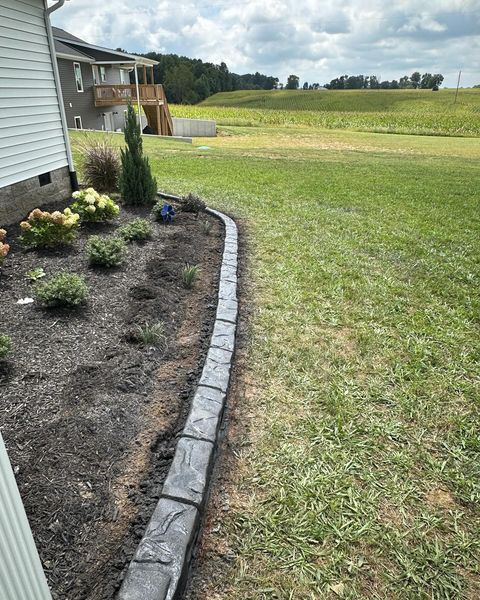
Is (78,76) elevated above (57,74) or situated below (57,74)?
above

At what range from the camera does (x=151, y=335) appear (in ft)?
A: 9.14

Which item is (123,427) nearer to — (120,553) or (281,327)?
(120,553)

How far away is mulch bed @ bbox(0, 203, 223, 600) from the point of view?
157 cm

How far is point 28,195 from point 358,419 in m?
5.25

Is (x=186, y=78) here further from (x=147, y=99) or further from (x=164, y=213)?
(x=164, y=213)

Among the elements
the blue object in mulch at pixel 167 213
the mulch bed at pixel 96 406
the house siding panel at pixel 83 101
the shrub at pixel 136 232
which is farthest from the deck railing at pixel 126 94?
the mulch bed at pixel 96 406

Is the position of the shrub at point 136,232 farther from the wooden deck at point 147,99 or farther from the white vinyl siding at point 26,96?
the wooden deck at point 147,99

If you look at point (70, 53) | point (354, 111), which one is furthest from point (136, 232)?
point (354, 111)

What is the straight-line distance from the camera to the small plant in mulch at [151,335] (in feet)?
9.12

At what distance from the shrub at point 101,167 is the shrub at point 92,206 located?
1.60 meters

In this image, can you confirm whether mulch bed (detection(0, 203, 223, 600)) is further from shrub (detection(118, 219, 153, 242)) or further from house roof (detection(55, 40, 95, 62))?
house roof (detection(55, 40, 95, 62))

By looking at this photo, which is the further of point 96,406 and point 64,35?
point 64,35

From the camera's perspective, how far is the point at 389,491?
1860mm

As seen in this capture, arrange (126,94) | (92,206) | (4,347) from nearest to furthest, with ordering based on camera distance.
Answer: (4,347)
(92,206)
(126,94)
